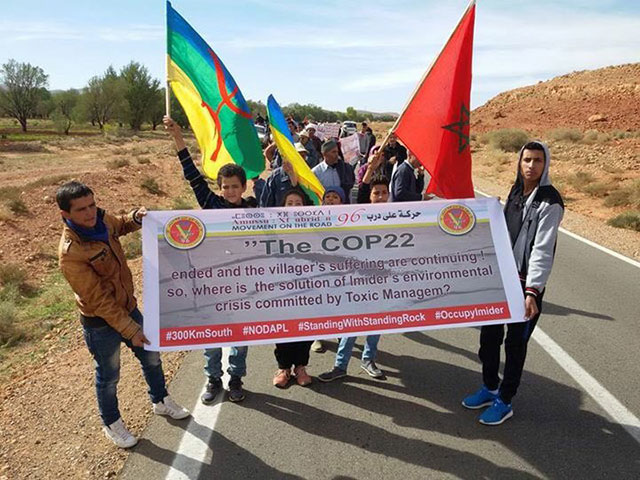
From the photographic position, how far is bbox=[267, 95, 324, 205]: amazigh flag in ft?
15.2

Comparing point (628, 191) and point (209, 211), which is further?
point (628, 191)

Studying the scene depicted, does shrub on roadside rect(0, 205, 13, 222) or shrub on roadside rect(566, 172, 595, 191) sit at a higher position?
shrub on roadside rect(566, 172, 595, 191)

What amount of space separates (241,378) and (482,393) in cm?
214

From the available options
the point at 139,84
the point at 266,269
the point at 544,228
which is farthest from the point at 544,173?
the point at 139,84

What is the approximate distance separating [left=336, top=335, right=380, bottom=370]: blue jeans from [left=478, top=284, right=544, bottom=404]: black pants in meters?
0.95

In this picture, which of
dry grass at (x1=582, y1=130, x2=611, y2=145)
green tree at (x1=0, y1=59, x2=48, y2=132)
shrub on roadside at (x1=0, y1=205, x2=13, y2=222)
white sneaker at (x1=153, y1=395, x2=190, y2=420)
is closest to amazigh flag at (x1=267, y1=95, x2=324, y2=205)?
white sneaker at (x1=153, y1=395, x2=190, y2=420)

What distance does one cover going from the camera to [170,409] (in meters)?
3.65

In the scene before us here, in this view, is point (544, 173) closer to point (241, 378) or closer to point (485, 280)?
point (485, 280)

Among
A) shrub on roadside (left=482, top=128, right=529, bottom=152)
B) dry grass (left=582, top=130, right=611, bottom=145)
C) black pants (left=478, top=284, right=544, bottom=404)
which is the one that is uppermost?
dry grass (left=582, top=130, right=611, bottom=145)

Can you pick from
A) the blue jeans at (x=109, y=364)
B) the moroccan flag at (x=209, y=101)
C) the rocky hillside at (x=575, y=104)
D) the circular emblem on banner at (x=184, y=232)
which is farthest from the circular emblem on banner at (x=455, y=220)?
the rocky hillside at (x=575, y=104)

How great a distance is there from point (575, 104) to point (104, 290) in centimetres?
6357

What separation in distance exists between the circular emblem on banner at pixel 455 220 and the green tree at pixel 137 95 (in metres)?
69.9

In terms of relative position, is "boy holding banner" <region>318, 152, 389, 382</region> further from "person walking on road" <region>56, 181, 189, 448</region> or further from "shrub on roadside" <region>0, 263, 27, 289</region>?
"shrub on roadside" <region>0, 263, 27, 289</region>

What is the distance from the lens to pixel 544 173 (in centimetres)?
327
